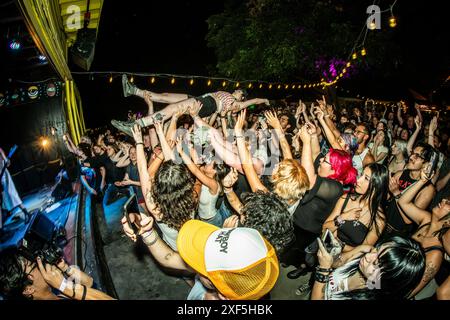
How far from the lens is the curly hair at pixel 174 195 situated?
1938 mm

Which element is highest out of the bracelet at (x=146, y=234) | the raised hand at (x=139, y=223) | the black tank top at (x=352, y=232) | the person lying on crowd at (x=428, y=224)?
the raised hand at (x=139, y=223)

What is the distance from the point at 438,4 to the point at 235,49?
858 centimetres

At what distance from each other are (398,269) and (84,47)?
621cm

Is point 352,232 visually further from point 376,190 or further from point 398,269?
point 398,269

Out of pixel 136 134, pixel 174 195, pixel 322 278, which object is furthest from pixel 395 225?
pixel 136 134

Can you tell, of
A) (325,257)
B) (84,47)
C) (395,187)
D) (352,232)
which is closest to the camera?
(325,257)

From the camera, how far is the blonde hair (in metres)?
2.23

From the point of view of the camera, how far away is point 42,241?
225 centimetres

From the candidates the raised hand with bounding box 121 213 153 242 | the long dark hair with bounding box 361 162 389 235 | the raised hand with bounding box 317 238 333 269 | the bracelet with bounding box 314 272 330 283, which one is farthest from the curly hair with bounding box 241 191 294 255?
the long dark hair with bounding box 361 162 389 235

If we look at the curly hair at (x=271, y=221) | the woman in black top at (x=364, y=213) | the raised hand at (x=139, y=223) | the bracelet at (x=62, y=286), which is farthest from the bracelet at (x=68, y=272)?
the woman in black top at (x=364, y=213)

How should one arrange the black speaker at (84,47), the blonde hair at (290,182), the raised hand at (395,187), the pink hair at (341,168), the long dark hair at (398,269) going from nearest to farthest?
1. the long dark hair at (398,269)
2. the blonde hair at (290,182)
3. the pink hair at (341,168)
4. the raised hand at (395,187)
5. the black speaker at (84,47)

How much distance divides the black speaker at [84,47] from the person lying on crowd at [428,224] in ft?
19.5

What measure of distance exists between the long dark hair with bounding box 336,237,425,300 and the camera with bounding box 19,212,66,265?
2.26 meters

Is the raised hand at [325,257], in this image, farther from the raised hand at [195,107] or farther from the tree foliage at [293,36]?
the tree foliage at [293,36]
